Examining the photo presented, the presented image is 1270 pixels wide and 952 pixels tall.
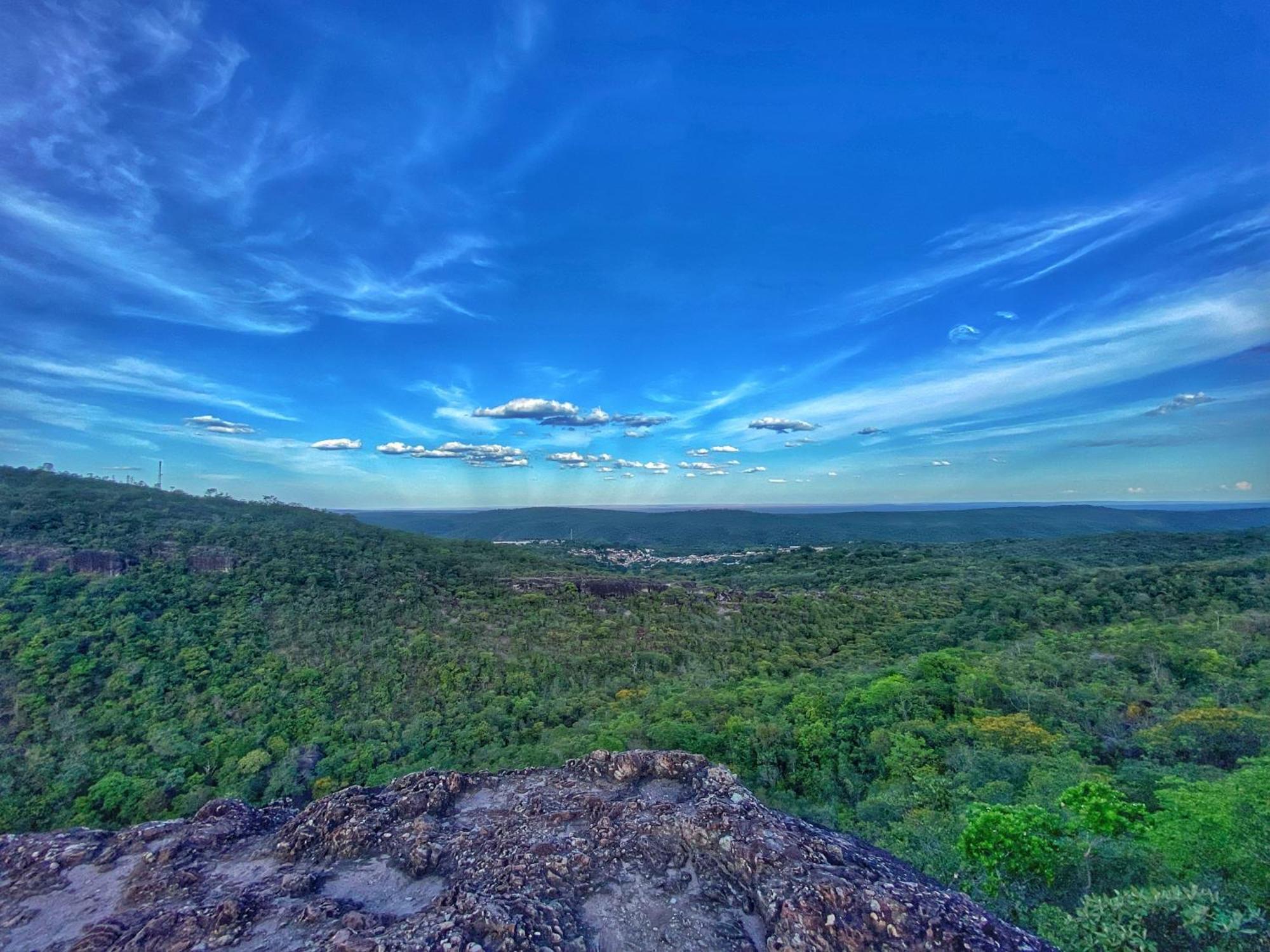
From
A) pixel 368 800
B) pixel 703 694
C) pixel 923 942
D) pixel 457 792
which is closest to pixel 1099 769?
pixel 923 942

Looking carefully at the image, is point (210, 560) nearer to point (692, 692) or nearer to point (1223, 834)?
point (692, 692)

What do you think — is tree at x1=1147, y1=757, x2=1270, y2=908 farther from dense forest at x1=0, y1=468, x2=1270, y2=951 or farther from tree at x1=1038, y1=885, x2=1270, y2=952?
tree at x1=1038, y1=885, x2=1270, y2=952

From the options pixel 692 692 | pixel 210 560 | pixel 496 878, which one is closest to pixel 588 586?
pixel 692 692

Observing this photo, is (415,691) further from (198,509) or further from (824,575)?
(824,575)

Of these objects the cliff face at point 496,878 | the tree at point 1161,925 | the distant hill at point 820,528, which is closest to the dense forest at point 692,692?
the tree at point 1161,925

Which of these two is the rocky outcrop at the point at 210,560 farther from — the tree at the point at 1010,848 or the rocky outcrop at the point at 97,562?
the tree at the point at 1010,848

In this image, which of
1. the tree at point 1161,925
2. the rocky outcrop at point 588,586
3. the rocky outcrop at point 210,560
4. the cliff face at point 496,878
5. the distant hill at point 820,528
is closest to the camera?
the cliff face at point 496,878
